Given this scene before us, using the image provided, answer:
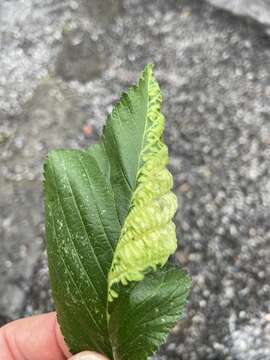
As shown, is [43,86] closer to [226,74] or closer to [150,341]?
[226,74]

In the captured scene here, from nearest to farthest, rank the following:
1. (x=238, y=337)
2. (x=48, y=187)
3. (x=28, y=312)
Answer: (x=48, y=187), (x=238, y=337), (x=28, y=312)

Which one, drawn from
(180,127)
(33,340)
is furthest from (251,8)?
(33,340)

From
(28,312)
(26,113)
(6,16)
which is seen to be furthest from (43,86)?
(28,312)

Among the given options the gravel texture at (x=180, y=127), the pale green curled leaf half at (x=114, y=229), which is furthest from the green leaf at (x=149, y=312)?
the gravel texture at (x=180, y=127)

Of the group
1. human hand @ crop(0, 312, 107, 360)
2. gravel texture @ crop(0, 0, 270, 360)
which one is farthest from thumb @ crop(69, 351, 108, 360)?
gravel texture @ crop(0, 0, 270, 360)

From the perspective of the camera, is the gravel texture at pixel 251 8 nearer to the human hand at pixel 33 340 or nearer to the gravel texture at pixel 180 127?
the gravel texture at pixel 180 127

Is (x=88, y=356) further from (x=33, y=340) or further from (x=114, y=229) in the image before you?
(x=33, y=340)
